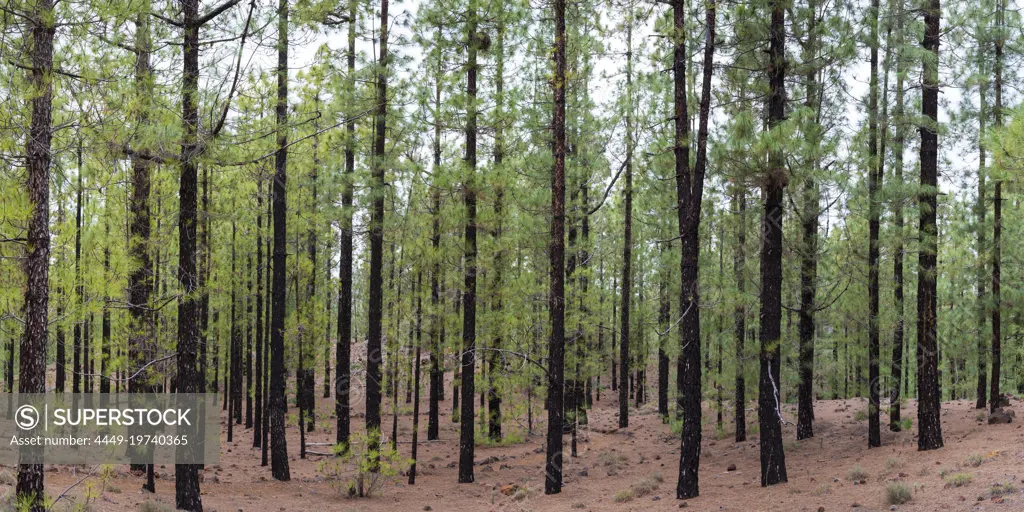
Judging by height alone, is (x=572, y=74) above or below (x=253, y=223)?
above

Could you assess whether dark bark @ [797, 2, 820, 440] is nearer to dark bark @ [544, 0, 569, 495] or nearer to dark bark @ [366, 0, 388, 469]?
dark bark @ [544, 0, 569, 495]

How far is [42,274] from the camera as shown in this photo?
629 cm

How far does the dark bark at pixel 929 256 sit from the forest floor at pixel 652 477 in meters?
0.67

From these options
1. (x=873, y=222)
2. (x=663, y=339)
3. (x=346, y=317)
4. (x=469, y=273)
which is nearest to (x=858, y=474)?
(x=873, y=222)

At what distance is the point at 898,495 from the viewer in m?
9.12

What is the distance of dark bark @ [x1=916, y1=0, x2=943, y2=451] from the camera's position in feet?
41.1

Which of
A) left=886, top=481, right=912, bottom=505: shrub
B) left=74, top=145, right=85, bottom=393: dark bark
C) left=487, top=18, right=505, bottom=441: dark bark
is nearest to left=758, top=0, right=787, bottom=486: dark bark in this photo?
left=886, top=481, right=912, bottom=505: shrub

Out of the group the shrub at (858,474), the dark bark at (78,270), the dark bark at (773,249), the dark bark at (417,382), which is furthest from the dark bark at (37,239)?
the shrub at (858,474)

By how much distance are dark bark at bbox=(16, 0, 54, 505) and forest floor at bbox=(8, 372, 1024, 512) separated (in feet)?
1.89

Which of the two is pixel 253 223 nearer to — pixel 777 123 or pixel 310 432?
pixel 310 432

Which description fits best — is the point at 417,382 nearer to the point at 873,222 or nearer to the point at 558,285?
the point at 558,285

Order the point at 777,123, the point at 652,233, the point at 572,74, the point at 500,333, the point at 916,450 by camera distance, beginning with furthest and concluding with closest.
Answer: the point at 652,233 < the point at 500,333 < the point at 916,450 < the point at 572,74 < the point at 777,123

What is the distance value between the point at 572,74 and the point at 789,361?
1004 cm

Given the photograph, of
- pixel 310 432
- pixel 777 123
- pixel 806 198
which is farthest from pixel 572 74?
pixel 310 432
